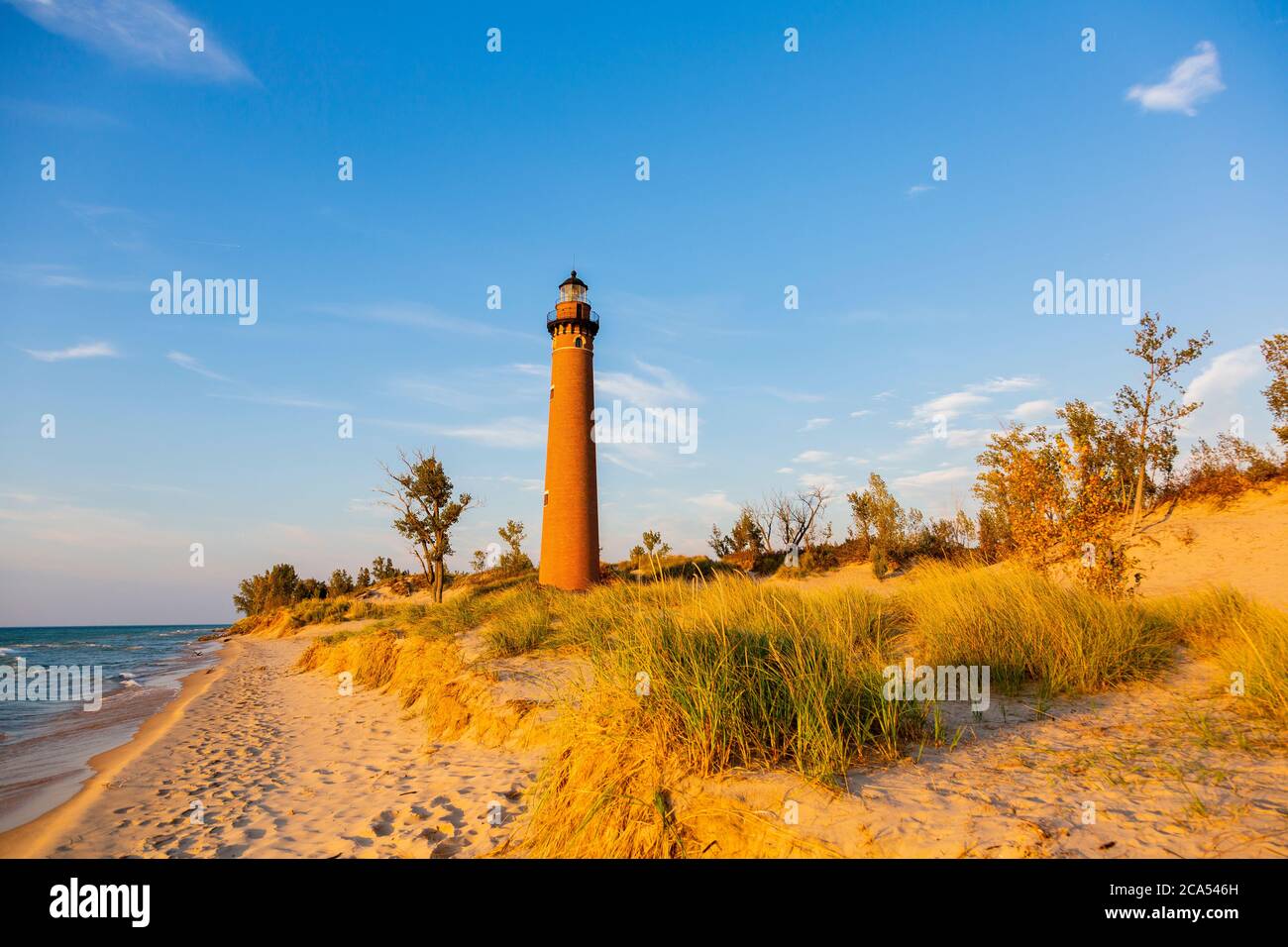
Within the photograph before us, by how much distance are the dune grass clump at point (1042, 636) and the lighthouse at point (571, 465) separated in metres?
19.8

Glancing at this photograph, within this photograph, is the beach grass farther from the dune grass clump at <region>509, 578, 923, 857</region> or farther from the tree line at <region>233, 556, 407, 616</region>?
the tree line at <region>233, 556, 407, 616</region>

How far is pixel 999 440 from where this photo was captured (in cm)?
1252

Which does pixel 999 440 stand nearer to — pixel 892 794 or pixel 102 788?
pixel 892 794

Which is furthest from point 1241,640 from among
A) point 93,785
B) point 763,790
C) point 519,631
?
point 93,785

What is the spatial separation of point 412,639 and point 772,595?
9.72m

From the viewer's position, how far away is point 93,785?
7.48 m

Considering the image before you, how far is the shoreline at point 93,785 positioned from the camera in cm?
576

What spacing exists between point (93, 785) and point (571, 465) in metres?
20.8

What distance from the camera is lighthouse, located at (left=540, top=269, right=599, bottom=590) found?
27094mm

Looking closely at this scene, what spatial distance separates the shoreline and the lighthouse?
14534mm

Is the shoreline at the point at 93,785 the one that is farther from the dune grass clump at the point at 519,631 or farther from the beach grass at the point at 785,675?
the dune grass clump at the point at 519,631

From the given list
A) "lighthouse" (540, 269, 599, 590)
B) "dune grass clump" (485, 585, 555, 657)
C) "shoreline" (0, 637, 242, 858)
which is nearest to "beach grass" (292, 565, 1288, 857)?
"dune grass clump" (485, 585, 555, 657)

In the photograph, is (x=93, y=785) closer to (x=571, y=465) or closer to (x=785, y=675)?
(x=785, y=675)
